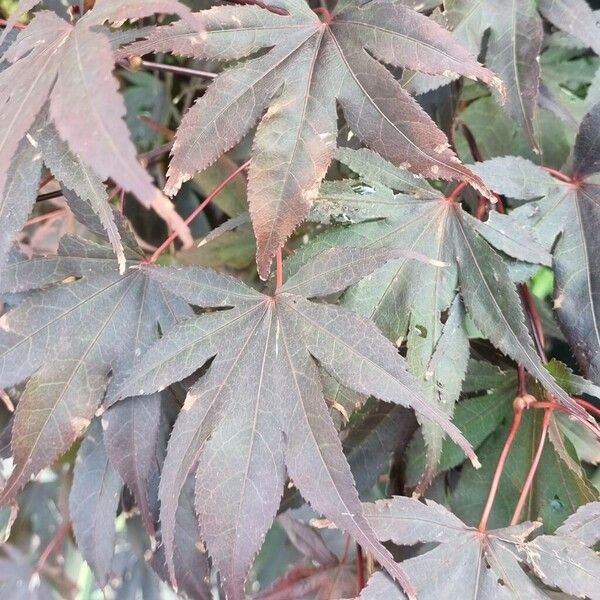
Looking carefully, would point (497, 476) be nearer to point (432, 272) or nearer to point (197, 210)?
point (432, 272)

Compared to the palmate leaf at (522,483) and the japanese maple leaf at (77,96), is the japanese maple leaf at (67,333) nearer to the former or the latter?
the japanese maple leaf at (77,96)

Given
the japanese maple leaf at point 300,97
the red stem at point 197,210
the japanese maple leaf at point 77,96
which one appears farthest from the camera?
the red stem at point 197,210

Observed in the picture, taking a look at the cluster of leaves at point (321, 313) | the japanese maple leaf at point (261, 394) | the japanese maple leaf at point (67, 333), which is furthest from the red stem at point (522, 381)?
the japanese maple leaf at point (67, 333)

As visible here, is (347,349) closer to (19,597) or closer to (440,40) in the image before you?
(440,40)

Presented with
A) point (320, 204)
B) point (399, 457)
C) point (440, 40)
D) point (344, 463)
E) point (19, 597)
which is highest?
point (440, 40)

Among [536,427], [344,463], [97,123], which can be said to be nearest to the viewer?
[97,123]

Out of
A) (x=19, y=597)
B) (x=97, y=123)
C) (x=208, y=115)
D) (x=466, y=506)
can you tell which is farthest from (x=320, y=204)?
(x=19, y=597)

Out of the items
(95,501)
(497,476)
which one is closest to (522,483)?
(497,476)
